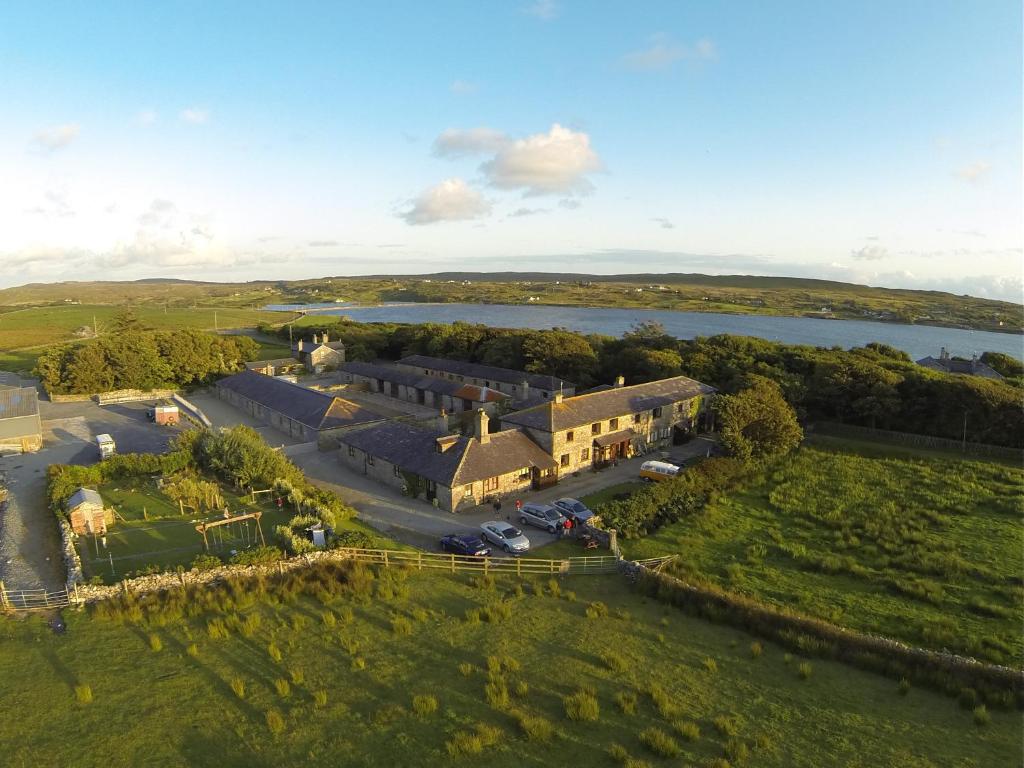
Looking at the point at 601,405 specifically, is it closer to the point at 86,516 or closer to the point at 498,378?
the point at 498,378

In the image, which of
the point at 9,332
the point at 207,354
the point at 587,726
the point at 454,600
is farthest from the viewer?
the point at 9,332

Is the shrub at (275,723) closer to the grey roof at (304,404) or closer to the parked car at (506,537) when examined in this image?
the parked car at (506,537)

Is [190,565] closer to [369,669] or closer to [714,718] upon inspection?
[369,669]

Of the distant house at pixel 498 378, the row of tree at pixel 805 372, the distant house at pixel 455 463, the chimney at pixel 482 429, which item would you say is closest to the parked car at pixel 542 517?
the distant house at pixel 455 463

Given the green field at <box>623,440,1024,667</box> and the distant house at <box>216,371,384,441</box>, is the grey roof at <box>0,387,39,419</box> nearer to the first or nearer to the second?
the distant house at <box>216,371,384,441</box>

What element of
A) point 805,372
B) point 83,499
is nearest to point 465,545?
point 83,499

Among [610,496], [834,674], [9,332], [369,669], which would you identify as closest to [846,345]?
[610,496]

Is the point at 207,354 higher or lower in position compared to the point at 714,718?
higher

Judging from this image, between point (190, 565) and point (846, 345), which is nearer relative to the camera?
point (190, 565)
